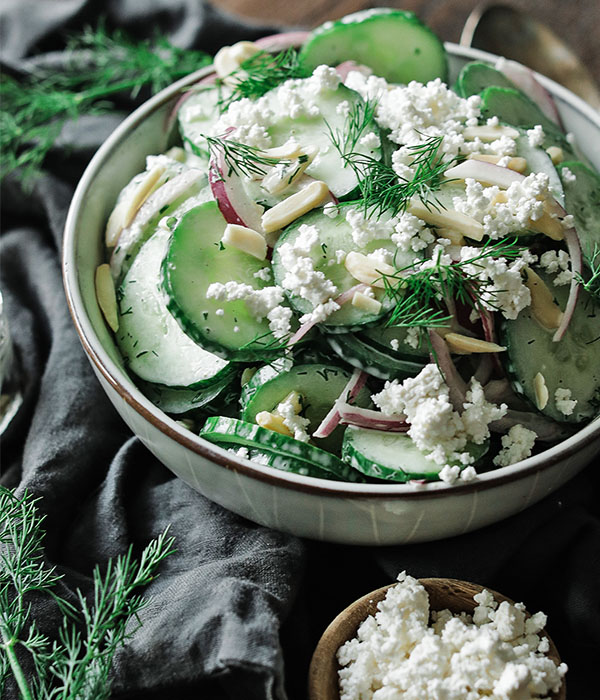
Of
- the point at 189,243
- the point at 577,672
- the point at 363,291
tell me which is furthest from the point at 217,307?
the point at 577,672

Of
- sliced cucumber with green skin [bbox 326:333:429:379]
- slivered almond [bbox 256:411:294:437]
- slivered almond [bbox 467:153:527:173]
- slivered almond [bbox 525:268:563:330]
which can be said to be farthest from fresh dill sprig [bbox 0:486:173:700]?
slivered almond [bbox 467:153:527:173]

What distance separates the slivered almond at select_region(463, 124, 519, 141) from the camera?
198 centimetres

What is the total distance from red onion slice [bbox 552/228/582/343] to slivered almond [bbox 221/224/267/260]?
25.9 inches

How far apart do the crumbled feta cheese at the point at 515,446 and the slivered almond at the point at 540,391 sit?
6cm

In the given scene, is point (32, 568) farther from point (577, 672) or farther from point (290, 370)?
point (577, 672)

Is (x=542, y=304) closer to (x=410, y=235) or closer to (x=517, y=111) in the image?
(x=410, y=235)

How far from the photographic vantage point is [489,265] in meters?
1.73

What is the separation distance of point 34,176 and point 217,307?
1297 millimetres

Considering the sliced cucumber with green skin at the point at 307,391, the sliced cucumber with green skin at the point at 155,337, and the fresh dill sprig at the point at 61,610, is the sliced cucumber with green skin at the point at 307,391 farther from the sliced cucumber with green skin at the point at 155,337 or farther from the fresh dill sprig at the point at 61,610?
the fresh dill sprig at the point at 61,610

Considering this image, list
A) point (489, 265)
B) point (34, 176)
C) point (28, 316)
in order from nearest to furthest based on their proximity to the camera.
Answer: point (489, 265) < point (28, 316) < point (34, 176)

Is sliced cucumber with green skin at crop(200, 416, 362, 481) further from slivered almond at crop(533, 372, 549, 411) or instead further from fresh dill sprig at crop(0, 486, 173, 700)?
slivered almond at crop(533, 372, 549, 411)

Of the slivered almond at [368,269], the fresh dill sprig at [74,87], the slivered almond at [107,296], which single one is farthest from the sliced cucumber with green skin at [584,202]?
the fresh dill sprig at [74,87]

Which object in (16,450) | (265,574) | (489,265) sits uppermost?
(489,265)

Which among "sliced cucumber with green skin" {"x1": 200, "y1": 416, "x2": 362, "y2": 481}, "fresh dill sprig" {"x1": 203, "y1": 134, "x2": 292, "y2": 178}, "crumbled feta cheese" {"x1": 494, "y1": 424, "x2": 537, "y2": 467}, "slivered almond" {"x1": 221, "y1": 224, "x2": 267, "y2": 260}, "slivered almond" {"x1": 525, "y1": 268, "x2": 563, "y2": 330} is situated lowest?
"sliced cucumber with green skin" {"x1": 200, "y1": 416, "x2": 362, "y2": 481}
